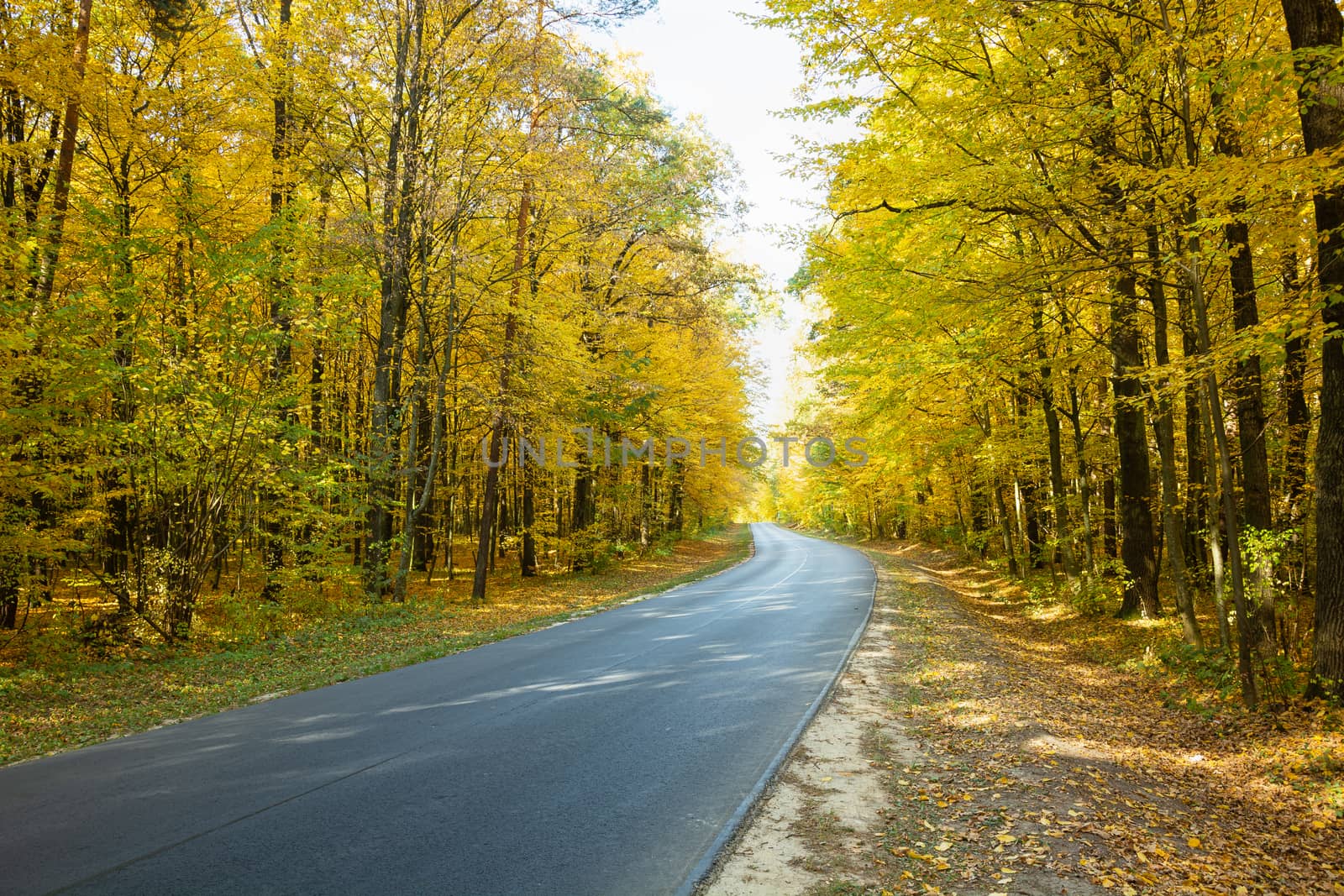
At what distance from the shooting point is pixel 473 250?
53.0ft

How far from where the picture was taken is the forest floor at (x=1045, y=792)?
12.9 feet

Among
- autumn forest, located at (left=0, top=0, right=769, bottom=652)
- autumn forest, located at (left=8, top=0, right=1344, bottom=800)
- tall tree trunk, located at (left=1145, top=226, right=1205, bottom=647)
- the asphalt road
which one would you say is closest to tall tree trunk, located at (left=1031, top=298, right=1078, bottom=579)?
autumn forest, located at (left=8, top=0, right=1344, bottom=800)

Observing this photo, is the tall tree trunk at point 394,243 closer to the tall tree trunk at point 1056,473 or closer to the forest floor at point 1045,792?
the forest floor at point 1045,792

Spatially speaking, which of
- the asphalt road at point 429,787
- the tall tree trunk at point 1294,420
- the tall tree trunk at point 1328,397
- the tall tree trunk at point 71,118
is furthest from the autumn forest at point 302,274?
the tall tree trunk at point 1294,420

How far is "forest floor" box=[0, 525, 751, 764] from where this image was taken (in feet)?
22.6

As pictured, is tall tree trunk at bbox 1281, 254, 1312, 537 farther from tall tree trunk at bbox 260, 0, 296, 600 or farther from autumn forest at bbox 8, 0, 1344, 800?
tall tree trunk at bbox 260, 0, 296, 600

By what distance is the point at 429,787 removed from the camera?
4.98 meters

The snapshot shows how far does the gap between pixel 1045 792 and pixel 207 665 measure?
10.5 metres

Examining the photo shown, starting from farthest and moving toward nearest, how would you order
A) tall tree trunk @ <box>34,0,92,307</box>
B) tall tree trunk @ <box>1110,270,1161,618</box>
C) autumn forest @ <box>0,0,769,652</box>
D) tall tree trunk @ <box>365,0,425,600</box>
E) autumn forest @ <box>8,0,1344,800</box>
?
tall tree trunk @ <box>365,0,425,600</box>, tall tree trunk @ <box>1110,270,1161,618</box>, tall tree trunk @ <box>34,0,92,307</box>, autumn forest @ <box>0,0,769,652</box>, autumn forest @ <box>8,0,1344,800</box>

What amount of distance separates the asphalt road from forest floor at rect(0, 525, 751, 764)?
0.61 metres

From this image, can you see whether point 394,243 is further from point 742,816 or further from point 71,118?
point 742,816

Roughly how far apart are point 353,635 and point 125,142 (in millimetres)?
9964

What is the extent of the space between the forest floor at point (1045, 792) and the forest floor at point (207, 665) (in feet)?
21.6

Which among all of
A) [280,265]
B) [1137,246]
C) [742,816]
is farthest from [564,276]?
[742,816]
